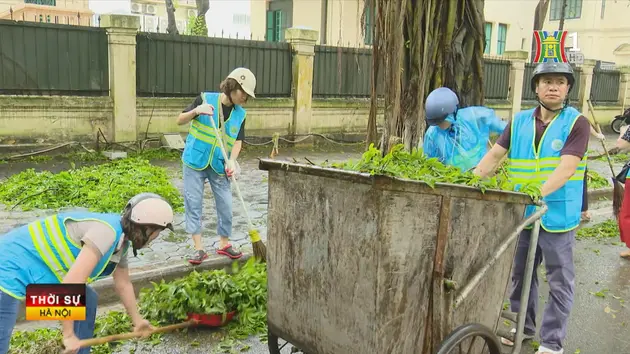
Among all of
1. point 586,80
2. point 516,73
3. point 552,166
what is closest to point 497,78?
point 516,73

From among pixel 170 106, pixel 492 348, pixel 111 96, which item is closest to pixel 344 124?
pixel 170 106

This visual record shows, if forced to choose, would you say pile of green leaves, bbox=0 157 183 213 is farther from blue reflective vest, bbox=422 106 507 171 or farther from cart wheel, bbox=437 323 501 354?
cart wheel, bbox=437 323 501 354

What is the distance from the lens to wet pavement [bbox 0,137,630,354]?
397 cm

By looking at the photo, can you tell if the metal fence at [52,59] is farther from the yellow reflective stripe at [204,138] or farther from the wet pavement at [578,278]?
the yellow reflective stripe at [204,138]


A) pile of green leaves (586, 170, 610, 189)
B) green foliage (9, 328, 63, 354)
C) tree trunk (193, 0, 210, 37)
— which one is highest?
tree trunk (193, 0, 210, 37)

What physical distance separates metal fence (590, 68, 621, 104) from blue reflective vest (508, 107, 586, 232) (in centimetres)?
1884

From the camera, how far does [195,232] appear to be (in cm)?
528

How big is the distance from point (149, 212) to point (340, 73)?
11.0 metres

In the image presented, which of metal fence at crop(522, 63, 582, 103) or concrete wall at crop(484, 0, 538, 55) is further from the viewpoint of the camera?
concrete wall at crop(484, 0, 538, 55)

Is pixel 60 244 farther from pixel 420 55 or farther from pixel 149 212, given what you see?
pixel 420 55

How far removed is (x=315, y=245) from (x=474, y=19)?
340 centimetres

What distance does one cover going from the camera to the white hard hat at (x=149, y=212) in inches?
111

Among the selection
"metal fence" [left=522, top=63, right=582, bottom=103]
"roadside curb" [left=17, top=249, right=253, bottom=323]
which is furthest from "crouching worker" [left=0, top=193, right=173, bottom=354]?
"metal fence" [left=522, top=63, right=582, bottom=103]

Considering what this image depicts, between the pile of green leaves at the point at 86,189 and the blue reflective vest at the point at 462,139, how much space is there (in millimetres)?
3713
